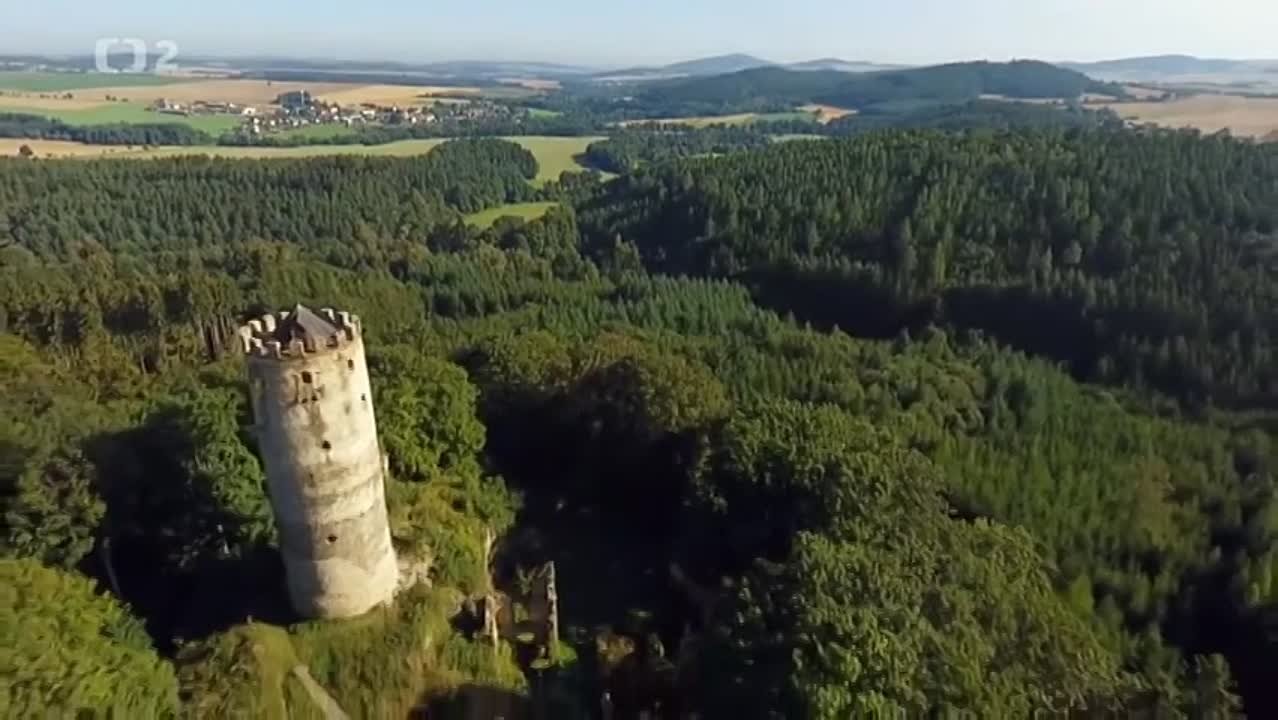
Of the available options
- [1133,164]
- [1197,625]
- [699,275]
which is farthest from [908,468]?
[1133,164]

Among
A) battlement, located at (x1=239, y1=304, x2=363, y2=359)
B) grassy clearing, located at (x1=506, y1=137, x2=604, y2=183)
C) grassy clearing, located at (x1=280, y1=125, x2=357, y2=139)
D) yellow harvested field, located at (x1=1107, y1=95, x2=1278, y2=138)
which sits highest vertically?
yellow harvested field, located at (x1=1107, y1=95, x2=1278, y2=138)

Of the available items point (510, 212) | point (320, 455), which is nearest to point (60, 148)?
point (510, 212)

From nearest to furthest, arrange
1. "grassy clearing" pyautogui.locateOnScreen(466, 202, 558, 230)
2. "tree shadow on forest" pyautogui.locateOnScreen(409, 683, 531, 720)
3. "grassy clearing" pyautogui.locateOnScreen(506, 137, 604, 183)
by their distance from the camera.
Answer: "tree shadow on forest" pyautogui.locateOnScreen(409, 683, 531, 720) → "grassy clearing" pyautogui.locateOnScreen(466, 202, 558, 230) → "grassy clearing" pyautogui.locateOnScreen(506, 137, 604, 183)

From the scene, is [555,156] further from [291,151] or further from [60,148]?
[60,148]

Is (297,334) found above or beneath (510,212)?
above

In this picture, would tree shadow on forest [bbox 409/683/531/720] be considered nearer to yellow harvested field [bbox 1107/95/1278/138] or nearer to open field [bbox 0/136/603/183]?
yellow harvested field [bbox 1107/95/1278/138]

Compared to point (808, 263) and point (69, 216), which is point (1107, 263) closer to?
point (808, 263)

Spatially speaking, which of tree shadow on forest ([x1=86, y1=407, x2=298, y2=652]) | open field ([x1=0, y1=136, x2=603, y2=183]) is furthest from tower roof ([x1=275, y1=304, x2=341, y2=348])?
open field ([x1=0, y1=136, x2=603, y2=183])
